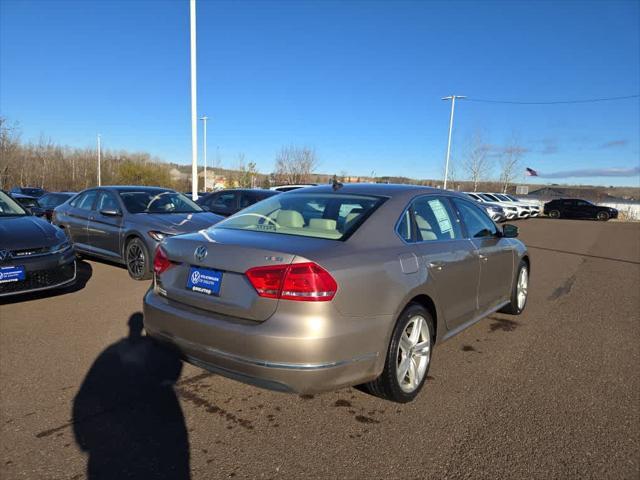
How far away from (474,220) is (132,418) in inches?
139

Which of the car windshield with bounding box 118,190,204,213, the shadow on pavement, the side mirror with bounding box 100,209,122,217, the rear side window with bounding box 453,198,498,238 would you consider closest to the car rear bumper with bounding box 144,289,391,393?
the rear side window with bounding box 453,198,498,238

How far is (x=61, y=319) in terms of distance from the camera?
16.4 ft

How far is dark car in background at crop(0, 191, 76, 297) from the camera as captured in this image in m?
5.00

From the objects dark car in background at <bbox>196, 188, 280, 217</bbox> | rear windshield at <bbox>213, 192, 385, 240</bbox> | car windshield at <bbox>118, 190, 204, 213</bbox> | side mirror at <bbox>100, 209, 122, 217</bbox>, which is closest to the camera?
rear windshield at <bbox>213, 192, 385, 240</bbox>

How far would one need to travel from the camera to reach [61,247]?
5672mm

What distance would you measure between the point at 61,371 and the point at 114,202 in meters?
4.77

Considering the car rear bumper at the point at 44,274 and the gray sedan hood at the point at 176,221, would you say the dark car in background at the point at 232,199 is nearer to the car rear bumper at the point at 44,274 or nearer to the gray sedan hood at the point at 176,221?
the gray sedan hood at the point at 176,221

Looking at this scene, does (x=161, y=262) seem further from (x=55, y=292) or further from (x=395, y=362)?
(x=55, y=292)

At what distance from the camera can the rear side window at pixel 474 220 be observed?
4.34 m

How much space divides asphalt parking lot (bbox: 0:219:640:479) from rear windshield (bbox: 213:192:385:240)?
49.5 inches

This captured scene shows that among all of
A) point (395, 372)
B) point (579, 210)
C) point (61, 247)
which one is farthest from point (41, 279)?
point (579, 210)

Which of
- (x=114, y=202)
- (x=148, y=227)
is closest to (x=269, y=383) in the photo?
(x=148, y=227)

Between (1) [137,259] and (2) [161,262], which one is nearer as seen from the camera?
(2) [161,262]

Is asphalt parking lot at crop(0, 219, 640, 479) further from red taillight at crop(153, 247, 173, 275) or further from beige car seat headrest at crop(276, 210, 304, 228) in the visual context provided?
beige car seat headrest at crop(276, 210, 304, 228)
